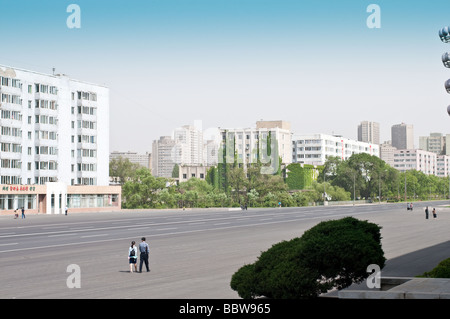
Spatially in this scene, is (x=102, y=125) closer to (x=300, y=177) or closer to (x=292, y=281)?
(x=300, y=177)

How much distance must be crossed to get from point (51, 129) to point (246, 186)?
188 feet

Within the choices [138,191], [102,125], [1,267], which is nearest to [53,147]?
[102,125]

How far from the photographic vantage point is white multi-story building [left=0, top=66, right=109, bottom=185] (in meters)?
105

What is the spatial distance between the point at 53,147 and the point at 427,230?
2982 inches

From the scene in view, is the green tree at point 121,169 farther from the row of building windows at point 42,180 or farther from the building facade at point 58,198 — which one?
the row of building windows at point 42,180

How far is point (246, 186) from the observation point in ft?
508

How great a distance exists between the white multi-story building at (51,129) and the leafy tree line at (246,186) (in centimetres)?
940

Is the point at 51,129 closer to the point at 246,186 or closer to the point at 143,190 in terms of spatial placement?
the point at 143,190

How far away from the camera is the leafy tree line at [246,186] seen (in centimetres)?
12975

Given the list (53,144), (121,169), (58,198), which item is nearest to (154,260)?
(58,198)

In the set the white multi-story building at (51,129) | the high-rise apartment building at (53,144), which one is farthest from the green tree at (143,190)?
the white multi-story building at (51,129)

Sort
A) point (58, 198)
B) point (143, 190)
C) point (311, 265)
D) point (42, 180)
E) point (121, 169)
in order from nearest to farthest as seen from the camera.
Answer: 1. point (311, 265)
2. point (58, 198)
3. point (42, 180)
4. point (143, 190)
5. point (121, 169)

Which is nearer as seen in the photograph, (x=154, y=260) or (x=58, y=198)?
(x=154, y=260)
